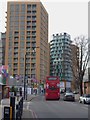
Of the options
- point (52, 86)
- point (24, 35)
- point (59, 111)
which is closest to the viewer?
point (59, 111)

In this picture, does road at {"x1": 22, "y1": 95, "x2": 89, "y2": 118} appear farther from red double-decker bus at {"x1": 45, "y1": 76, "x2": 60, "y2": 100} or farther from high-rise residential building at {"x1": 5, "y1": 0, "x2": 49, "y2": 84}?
high-rise residential building at {"x1": 5, "y1": 0, "x2": 49, "y2": 84}

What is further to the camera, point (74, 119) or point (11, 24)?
point (11, 24)

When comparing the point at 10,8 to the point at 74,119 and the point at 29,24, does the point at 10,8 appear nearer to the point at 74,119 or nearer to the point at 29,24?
the point at 29,24

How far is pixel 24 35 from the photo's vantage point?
471 ft

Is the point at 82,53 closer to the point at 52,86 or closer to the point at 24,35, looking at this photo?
the point at 52,86

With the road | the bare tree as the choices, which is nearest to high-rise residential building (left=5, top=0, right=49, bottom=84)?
the bare tree

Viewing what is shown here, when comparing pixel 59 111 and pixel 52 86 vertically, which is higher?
pixel 52 86

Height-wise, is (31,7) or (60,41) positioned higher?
(31,7)

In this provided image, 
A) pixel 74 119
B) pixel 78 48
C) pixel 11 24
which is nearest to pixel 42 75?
pixel 11 24

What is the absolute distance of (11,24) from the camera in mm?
145000

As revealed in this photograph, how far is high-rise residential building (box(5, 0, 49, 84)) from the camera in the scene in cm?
14125

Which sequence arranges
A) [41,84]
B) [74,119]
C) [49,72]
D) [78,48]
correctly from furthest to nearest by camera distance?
[49,72], [41,84], [78,48], [74,119]

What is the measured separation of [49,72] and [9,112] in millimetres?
157486

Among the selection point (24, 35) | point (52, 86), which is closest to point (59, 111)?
point (52, 86)
